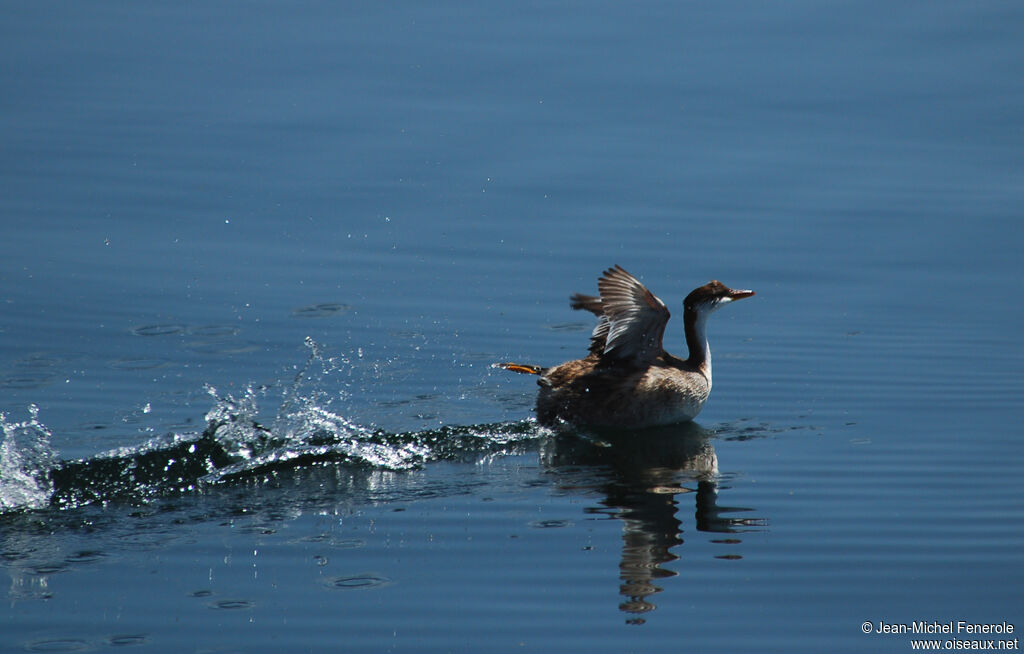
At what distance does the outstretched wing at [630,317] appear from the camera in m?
10.2

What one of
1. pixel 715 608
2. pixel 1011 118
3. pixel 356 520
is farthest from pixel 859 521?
pixel 1011 118

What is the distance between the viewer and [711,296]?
1111cm

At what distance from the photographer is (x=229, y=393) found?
10945 mm

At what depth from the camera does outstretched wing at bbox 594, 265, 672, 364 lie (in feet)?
33.5

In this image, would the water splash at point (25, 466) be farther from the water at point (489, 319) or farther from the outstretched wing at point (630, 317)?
the outstretched wing at point (630, 317)

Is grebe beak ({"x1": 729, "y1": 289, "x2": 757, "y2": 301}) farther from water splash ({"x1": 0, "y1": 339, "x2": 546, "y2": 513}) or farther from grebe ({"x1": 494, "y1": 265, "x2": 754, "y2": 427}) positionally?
water splash ({"x1": 0, "y1": 339, "x2": 546, "y2": 513})

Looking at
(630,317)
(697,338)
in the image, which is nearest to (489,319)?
(697,338)

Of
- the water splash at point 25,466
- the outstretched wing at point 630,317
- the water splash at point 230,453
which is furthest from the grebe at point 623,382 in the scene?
the water splash at point 25,466

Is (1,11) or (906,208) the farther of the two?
(1,11)

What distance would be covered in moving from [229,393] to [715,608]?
504 centimetres

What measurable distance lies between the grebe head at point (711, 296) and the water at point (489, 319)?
81cm

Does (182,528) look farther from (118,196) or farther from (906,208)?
(906,208)

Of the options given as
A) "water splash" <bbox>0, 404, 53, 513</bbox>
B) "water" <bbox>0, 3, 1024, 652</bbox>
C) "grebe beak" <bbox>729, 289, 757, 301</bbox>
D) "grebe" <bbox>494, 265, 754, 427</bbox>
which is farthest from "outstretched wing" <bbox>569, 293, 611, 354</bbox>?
"water splash" <bbox>0, 404, 53, 513</bbox>

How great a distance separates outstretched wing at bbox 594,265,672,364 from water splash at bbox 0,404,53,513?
3.90 meters
